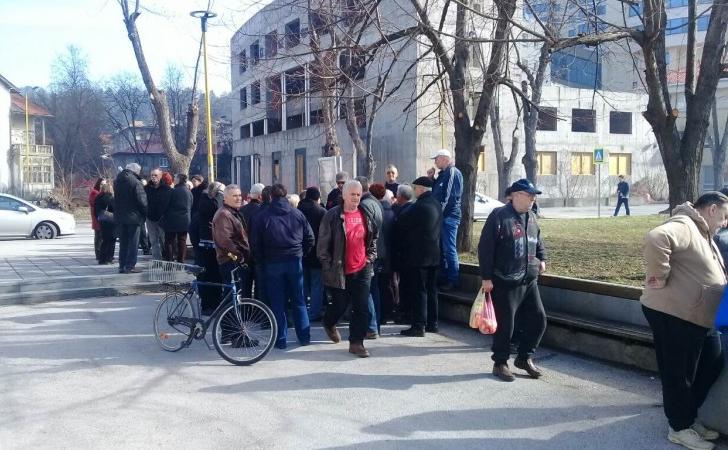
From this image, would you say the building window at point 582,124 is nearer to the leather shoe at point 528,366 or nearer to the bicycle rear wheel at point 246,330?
the leather shoe at point 528,366

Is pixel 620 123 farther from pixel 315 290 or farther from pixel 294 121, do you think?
pixel 315 290

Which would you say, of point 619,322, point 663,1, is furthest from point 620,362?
point 663,1

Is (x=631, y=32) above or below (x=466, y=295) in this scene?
above

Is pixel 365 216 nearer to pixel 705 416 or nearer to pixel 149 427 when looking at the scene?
pixel 149 427

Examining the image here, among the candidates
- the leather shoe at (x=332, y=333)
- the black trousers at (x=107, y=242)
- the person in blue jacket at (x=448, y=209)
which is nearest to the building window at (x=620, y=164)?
the black trousers at (x=107, y=242)

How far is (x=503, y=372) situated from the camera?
6777mm

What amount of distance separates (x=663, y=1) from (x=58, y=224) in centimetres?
2001

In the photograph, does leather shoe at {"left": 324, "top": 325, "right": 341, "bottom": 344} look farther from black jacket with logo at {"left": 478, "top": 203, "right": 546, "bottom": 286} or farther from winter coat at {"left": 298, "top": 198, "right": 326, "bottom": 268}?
black jacket with logo at {"left": 478, "top": 203, "right": 546, "bottom": 286}

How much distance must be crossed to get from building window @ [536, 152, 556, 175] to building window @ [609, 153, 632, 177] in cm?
467

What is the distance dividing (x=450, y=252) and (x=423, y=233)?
4.54ft

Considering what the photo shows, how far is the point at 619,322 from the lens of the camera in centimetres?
748

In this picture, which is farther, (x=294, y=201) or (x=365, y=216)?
(x=294, y=201)

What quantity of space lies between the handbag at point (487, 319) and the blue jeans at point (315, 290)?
3.01m

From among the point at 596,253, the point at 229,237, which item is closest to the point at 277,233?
the point at 229,237
